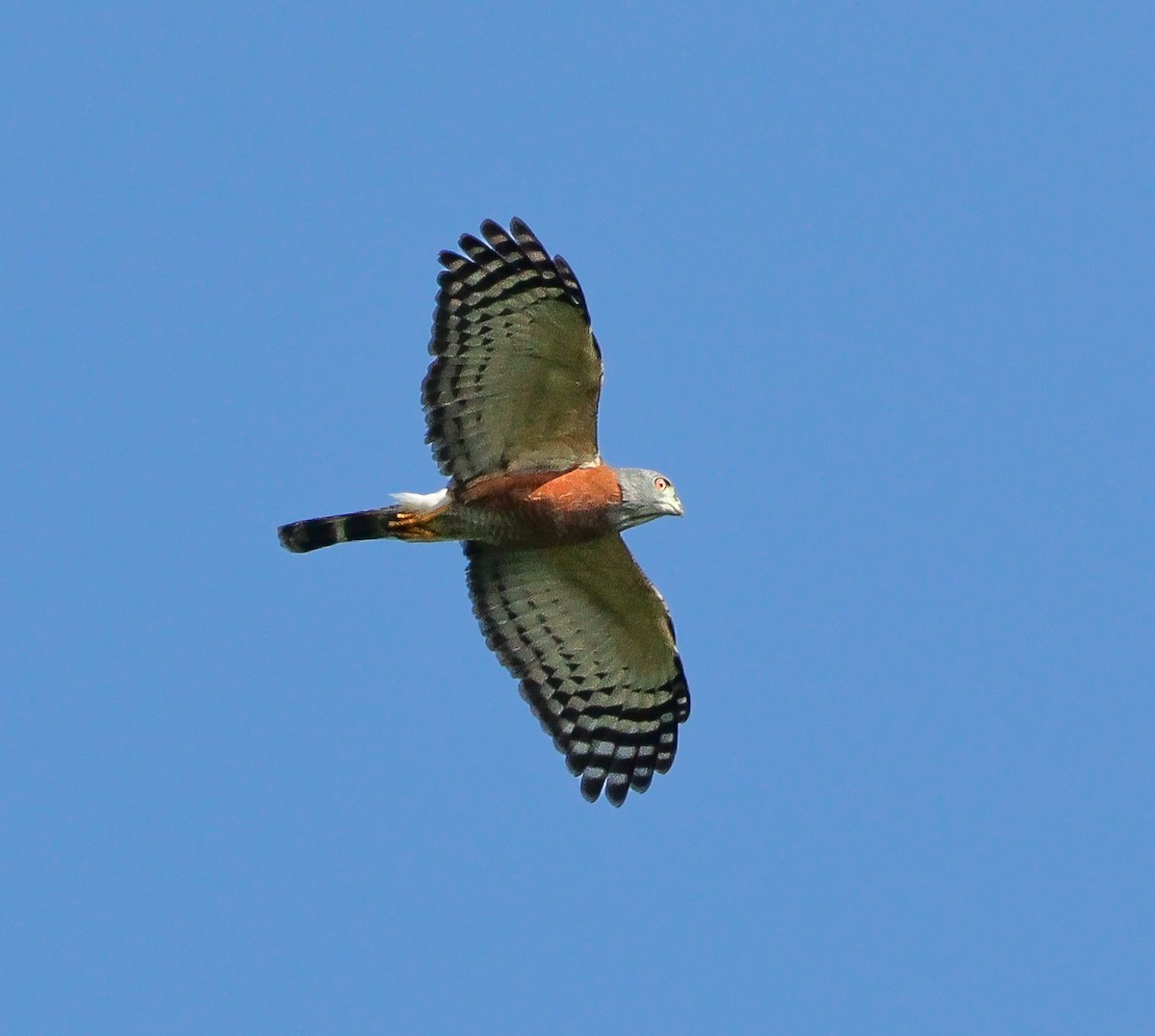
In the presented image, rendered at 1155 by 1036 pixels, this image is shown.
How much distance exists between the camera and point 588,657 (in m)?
15.8

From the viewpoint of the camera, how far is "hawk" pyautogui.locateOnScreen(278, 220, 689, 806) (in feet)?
46.9

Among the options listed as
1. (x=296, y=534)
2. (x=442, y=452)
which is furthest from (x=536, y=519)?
(x=296, y=534)

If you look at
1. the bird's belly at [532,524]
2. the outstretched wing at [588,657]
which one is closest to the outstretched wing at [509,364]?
the bird's belly at [532,524]

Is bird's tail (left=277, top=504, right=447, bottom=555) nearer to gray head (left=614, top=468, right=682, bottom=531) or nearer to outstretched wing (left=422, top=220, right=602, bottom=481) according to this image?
outstretched wing (left=422, top=220, right=602, bottom=481)

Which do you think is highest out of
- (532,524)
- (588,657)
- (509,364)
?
(509,364)

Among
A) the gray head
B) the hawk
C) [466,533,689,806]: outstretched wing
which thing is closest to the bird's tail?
the hawk

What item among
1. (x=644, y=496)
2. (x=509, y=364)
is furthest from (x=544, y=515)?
(x=509, y=364)

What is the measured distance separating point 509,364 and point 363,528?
1.74 m

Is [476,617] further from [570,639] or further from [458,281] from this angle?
[458,281]

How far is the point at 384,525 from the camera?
1496 cm

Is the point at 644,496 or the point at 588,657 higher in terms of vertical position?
the point at 644,496

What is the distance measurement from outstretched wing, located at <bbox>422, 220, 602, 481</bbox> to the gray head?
384 mm

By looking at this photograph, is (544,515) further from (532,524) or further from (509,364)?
(509,364)

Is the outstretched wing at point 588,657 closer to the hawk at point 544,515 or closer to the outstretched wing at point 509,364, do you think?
the hawk at point 544,515
